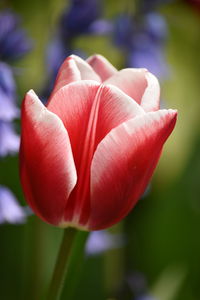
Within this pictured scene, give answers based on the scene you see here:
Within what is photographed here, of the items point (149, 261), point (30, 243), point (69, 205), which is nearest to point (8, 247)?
point (30, 243)

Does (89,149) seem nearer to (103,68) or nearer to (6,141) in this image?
(103,68)

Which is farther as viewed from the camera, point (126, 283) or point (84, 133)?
point (126, 283)

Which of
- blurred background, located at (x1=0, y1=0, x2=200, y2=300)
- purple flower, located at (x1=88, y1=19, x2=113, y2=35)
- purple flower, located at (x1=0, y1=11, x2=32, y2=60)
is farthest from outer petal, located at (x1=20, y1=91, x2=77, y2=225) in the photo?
purple flower, located at (x1=88, y1=19, x2=113, y2=35)

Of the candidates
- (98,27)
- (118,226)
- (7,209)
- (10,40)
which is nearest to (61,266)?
(7,209)

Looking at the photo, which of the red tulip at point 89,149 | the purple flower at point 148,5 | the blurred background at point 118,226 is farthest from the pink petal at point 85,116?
the purple flower at point 148,5

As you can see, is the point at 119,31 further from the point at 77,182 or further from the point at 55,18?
the point at 77,182

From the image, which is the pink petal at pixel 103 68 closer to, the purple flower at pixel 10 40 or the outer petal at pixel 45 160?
the outer petal at pixel 45 160
